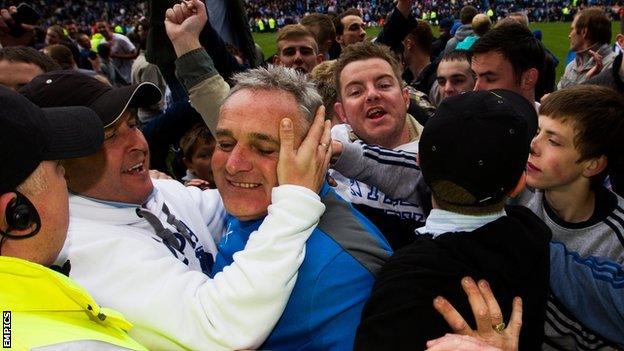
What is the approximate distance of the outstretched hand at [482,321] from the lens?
157 centimetres

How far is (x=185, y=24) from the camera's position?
2990mm

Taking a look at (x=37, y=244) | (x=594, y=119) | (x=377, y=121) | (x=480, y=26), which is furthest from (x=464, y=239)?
(x=480, y=26)

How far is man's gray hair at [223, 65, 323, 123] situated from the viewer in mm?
2066

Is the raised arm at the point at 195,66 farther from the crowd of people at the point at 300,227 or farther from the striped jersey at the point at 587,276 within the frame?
the striped jersey at the point at 587,276

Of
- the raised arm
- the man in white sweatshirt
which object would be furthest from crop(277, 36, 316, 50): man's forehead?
the man in white sweatshirt

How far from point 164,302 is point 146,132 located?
223cm

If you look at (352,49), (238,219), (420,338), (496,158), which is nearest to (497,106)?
(496,158)

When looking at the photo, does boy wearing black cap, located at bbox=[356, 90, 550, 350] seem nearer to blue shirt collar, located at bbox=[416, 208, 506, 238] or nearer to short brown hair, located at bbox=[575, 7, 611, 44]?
blue shirt collar, located at bbox=[416, 208, 506, 238]

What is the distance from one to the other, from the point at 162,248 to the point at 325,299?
0.64 m

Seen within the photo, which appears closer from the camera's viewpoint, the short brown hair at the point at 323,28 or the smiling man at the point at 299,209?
the smiling man at the point at 299,209

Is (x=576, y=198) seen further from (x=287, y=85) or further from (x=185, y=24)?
(x=185, y=24)

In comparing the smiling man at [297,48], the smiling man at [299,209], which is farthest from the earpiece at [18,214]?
the smiling man at [297,48]

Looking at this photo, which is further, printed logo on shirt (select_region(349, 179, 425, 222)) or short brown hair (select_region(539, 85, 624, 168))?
printed logo on shirt (select_region(349, 179, 425, 222))

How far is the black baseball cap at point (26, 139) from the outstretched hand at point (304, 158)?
0.62 meters
